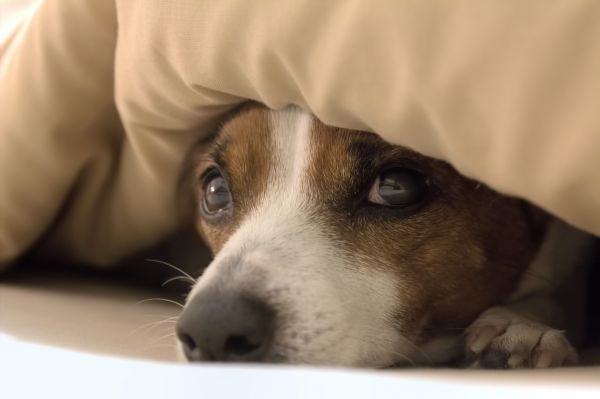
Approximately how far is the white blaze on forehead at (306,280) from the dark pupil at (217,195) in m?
0.17

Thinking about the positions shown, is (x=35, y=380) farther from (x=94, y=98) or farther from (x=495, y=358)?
(x=94, y=98)

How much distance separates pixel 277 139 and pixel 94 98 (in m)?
0.40

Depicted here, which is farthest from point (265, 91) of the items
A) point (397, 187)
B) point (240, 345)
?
point (240, 345)

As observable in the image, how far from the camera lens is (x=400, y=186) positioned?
119 centimetres

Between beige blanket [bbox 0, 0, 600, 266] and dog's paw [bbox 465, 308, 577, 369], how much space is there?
0.21m

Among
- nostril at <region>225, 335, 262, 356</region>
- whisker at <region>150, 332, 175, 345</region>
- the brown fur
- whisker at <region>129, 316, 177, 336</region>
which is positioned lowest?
whisker at <region>129, 316, 177, 336</region>

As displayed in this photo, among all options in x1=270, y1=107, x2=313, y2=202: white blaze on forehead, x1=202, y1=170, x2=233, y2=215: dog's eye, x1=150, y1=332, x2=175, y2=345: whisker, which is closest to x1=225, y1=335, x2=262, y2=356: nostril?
x1=150, y1=332, x2=175, y2=345: whisker

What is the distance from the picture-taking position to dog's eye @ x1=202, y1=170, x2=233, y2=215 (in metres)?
1.38

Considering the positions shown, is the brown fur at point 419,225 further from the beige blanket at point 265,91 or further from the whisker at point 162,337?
the whisker at point 162,337

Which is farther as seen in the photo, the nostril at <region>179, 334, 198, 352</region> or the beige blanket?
the nostril at <region>179, 334, 198, 352</region>

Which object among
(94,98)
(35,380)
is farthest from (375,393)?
(94,98)

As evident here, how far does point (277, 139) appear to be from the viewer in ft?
4.09

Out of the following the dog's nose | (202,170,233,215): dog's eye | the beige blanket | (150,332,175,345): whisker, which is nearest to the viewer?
the beige blanket

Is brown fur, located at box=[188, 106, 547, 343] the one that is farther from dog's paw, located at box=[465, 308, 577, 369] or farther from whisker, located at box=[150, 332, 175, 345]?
whisker, located at box=[150, 332, 175, 345]
